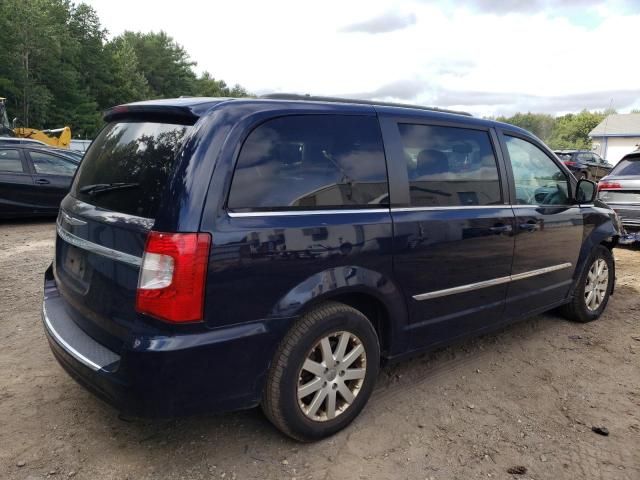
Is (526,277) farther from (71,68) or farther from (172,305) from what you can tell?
(71,68)

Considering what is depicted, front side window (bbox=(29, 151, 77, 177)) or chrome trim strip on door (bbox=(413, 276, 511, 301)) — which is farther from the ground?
front side window (bbox=(29, 151, 77, 177))

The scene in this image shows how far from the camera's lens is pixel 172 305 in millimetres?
2242

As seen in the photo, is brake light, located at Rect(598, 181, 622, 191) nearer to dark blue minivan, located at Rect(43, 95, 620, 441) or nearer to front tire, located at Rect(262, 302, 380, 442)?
dark blue minivan, located at Rect(43, 95, 620, 441)

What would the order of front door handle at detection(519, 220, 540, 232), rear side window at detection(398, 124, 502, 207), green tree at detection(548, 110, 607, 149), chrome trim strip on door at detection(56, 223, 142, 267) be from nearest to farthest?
chrome trim strip on door at detection(56, 223, 142, 267)
rear side window at detection(398, 124, 502, 207)
front door handle at detection(519, 220, 540, 232)
green tree at detection(548, 110, 607, 149)

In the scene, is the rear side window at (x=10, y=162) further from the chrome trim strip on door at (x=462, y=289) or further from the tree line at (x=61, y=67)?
the tree line at (x=61, y=67)

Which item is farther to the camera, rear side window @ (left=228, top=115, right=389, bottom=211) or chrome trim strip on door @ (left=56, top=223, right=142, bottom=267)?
rear side window @ (left=228, top=115, right=389, bottom=211)

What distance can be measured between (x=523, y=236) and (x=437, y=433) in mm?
1623

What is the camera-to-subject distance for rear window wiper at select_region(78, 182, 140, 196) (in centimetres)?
257

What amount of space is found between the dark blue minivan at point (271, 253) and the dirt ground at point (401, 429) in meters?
0.27

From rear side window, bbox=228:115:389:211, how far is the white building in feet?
166

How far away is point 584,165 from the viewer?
21.4 meters

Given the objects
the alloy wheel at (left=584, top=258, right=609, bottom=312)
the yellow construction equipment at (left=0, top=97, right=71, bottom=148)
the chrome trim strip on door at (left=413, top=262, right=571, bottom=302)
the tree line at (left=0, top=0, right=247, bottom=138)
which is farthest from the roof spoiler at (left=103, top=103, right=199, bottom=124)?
the tree line at (left=0, top=0, right=247, bottom=138)

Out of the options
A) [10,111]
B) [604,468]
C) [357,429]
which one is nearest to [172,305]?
[357,429]

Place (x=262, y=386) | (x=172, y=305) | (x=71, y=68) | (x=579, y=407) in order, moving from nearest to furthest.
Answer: (x=172, y=305), (x=262, y=386), (x=579, y=407), (x=71, y=68)
